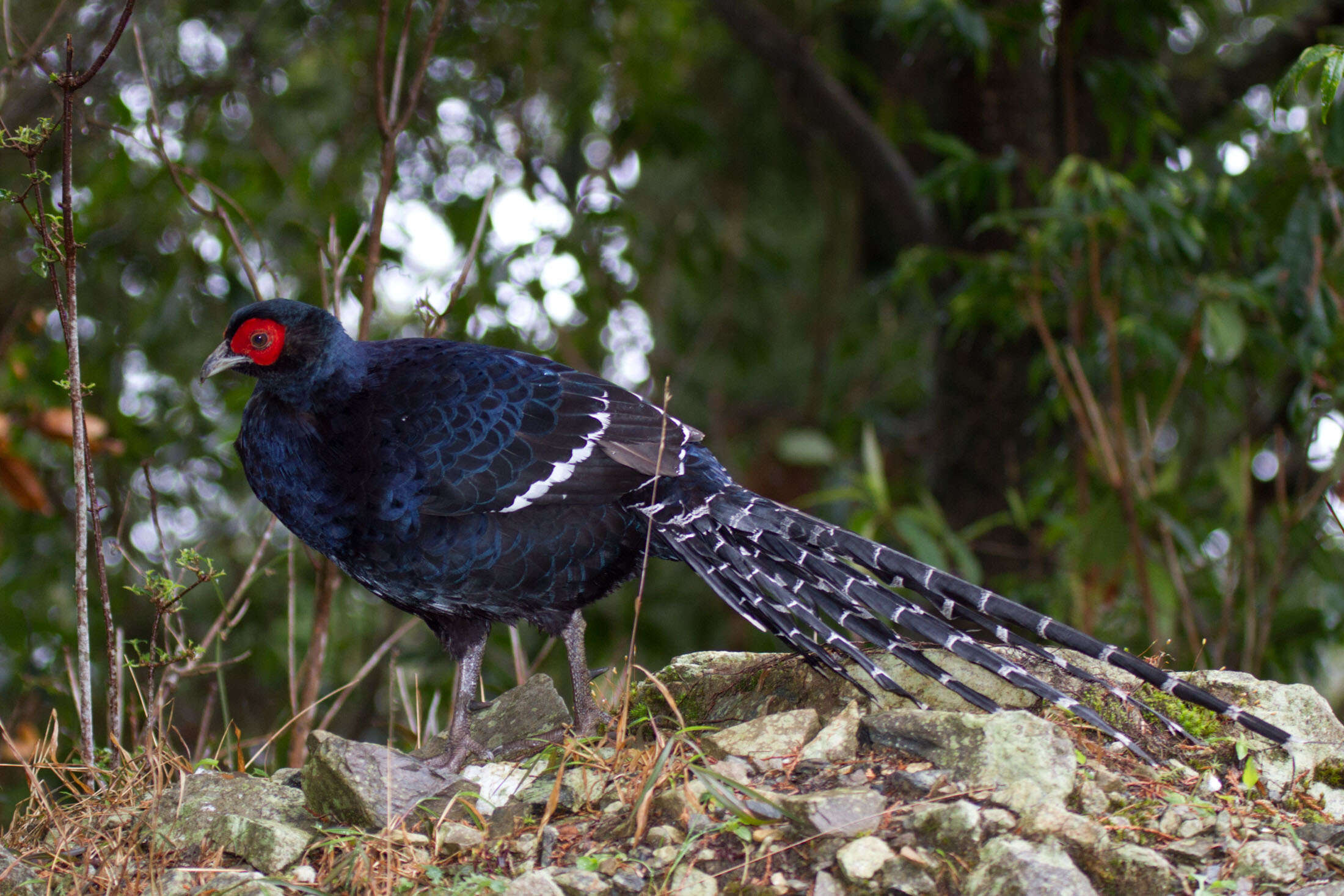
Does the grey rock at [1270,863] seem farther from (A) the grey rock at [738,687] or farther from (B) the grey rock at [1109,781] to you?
(A) the grey rock at [738,687]

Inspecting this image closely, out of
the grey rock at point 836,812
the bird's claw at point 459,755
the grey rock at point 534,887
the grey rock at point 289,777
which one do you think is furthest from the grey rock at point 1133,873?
the grey rock at point 289,777

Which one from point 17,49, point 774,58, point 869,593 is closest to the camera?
point 869,593

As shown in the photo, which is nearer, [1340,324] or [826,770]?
[826,770]

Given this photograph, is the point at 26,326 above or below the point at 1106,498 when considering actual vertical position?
above

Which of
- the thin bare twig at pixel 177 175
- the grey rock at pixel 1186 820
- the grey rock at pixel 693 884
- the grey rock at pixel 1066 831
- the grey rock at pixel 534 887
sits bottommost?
the grey rock at pixel 693 884

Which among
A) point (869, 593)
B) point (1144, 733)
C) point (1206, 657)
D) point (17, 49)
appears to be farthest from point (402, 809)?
point (1206, 657)

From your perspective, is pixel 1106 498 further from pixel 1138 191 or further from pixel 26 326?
pixel 26 326

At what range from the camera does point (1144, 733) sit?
2910mm

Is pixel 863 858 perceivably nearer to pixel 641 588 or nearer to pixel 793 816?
pixel 793 816

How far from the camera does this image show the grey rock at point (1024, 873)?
2.13 metres

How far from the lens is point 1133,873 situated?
7.35 ft

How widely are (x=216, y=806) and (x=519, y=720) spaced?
1.01 metres

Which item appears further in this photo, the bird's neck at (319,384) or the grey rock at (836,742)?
the bird's neck at (319,384)

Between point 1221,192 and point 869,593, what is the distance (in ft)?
10.1
